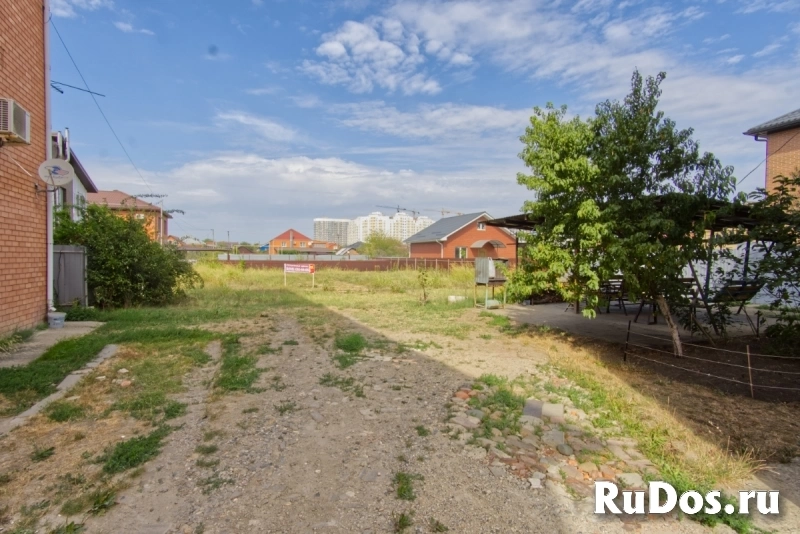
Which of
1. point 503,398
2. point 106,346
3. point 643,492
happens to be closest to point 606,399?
point 503,398

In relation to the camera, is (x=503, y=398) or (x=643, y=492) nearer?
(x=643, y=492)

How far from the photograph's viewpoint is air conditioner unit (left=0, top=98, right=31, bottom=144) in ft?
19.6

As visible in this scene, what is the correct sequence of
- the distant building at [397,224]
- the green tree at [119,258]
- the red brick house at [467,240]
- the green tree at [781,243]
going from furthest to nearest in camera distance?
the distant building at [397,224] < the red brick house at [467,240] < the green tree at [119,258] < the green tree at [781,243]

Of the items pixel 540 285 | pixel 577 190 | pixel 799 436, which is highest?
pixel 577 190

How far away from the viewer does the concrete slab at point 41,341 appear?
566 centimetres

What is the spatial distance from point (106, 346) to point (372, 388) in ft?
14.3

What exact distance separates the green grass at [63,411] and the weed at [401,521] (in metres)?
3.12

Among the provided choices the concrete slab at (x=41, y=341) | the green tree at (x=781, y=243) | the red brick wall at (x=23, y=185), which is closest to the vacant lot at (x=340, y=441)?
the concrete slab at (x=41, y=341)

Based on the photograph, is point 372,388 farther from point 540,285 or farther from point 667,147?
point 667,147

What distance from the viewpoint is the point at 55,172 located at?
24.9 ft

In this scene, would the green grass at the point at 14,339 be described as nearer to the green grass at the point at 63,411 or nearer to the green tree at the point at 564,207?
the green grass at the point at 63,411

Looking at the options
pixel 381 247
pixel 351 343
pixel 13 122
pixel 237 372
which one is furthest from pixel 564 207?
pixel 381 247

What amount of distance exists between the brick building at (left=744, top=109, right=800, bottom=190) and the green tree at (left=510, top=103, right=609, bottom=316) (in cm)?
1044

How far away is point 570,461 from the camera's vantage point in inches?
128
